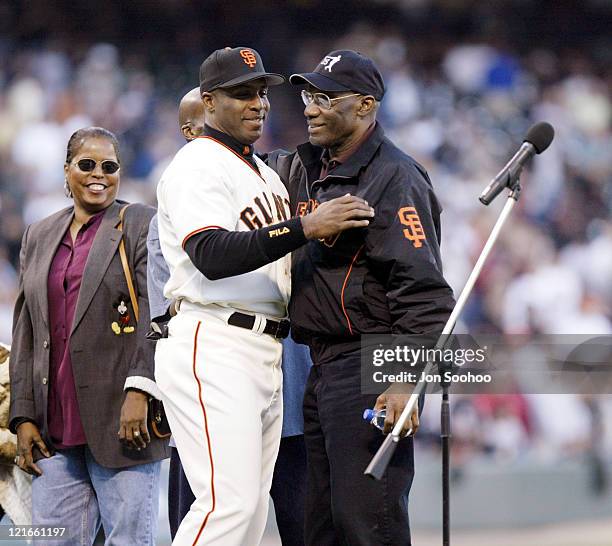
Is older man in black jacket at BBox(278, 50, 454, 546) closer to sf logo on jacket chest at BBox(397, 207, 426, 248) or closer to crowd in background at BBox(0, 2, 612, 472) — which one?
sf logo on jacket chest at BBox(397, 207, 426, 248)

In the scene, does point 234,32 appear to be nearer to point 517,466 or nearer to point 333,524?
point 517,466

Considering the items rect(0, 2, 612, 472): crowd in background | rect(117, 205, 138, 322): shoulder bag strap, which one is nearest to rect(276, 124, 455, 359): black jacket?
rect(117, 205, 138, 322): shoulder bag strap

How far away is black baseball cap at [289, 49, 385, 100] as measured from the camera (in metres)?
3.77

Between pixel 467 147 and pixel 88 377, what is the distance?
6.89m

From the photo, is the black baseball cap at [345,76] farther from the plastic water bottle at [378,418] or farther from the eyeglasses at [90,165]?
the plastic water bottle at [378,418]

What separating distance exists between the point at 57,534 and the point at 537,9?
29.7ft

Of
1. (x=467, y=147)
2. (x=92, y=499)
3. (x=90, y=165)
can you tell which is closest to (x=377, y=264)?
(x=90, y=165)

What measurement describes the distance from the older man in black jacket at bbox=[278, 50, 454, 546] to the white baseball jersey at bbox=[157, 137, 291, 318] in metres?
0.10

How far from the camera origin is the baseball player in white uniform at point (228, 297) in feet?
11.5

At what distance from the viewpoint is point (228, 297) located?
3.68m

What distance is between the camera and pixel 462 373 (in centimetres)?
387

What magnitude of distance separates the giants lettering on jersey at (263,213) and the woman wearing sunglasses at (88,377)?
0.68 metres

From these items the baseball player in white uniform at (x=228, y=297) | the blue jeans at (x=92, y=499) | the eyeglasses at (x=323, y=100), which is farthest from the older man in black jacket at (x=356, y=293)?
the blue jeans at (x=92, y=499)

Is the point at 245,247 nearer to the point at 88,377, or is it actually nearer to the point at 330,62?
the point at 330,62
